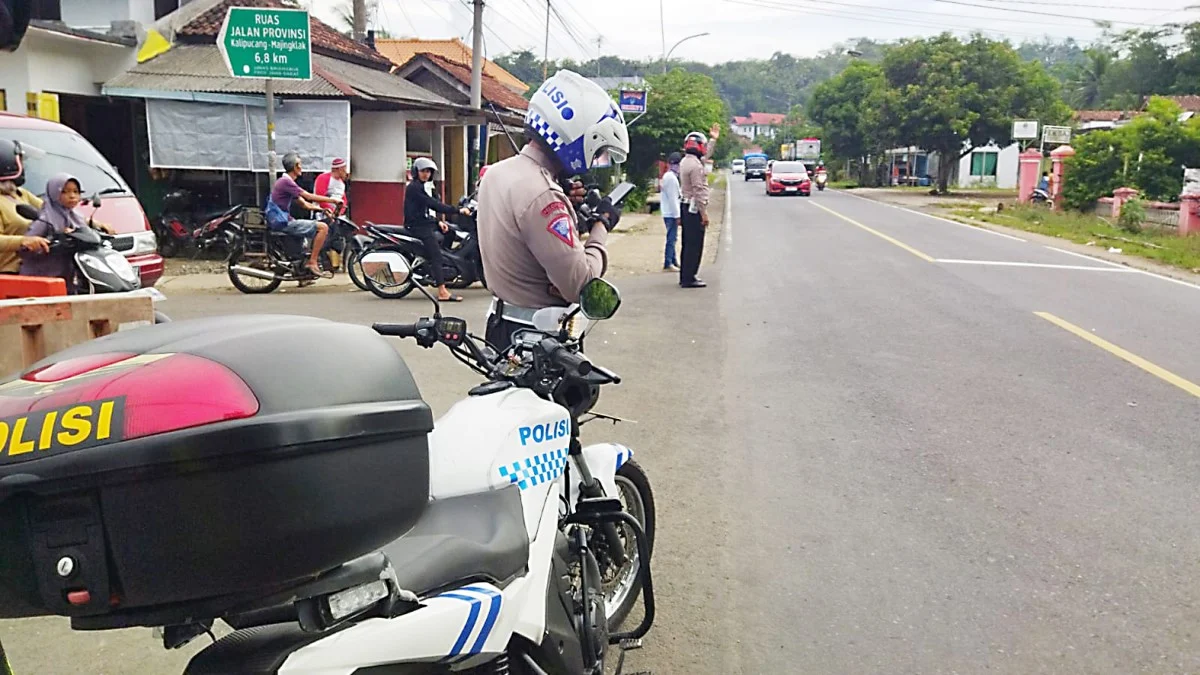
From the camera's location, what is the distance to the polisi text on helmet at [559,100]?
3539 mm

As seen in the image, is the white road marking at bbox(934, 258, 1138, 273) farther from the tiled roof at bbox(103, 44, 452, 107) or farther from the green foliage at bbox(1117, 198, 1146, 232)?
the tiled roof at bbox(103, 44, 452, 107)

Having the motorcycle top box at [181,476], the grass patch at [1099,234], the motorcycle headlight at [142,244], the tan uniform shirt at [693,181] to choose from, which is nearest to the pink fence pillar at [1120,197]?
the grass patch at [1099,234]

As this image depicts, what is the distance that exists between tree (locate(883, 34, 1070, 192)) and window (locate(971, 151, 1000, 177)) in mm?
15801

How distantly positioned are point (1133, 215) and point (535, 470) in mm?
22519

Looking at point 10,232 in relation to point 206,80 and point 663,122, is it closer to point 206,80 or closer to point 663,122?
point 206,80

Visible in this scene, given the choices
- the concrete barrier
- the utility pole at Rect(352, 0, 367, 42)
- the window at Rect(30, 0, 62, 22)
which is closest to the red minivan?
the concrete barrier

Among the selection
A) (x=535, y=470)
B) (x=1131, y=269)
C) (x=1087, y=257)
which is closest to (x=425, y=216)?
(x=535, y=470)

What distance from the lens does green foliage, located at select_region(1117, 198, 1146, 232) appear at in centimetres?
2173

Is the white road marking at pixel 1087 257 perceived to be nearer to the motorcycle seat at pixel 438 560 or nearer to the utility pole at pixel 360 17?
the motorcycle seat at pixel 438 560

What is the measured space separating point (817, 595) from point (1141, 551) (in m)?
1.47

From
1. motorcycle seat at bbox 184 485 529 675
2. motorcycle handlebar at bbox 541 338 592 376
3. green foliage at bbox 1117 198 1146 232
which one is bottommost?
green foliage at bbox 1117 198 1146 232

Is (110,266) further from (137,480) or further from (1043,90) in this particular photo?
(1043,90)

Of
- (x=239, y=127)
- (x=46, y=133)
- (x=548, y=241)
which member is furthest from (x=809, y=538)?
(x=239, y=127)

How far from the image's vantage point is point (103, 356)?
1.83 metres
